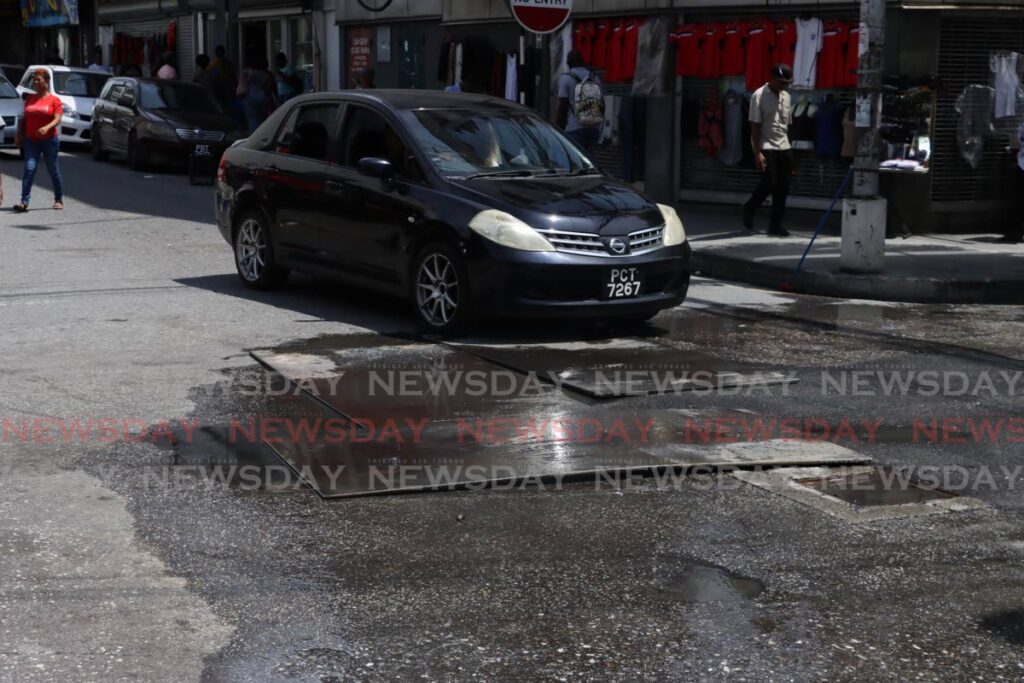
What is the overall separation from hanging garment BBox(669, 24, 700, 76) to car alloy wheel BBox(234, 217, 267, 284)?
336 inches

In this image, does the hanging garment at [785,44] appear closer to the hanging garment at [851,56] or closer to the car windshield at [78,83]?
the hanging garment at [851,56]

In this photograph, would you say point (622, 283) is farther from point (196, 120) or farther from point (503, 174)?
point (196, 120)

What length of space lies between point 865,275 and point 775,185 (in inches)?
128

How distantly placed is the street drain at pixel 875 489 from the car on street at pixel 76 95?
24836 millimetres

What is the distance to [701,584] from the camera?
17.3 ft

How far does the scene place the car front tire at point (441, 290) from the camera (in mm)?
10109

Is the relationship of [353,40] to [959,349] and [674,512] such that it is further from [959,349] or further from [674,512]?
[674,512]

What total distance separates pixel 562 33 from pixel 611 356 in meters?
12.7

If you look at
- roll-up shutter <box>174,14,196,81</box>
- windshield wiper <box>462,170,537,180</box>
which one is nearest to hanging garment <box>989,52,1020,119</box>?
windshield wiper <box>462,170,537,180</box>

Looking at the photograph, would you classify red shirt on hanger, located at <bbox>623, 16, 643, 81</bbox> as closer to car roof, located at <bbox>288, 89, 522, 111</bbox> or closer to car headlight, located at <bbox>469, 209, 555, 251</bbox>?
car roof, located at <bbox>288, 89, 522, 111</bbox>

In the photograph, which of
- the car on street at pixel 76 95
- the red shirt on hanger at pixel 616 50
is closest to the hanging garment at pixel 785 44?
the red shirt on hanger at pixel 616 50

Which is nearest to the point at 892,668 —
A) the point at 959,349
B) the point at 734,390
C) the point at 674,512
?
the point at 674,512

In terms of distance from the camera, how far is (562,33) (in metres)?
21.6
